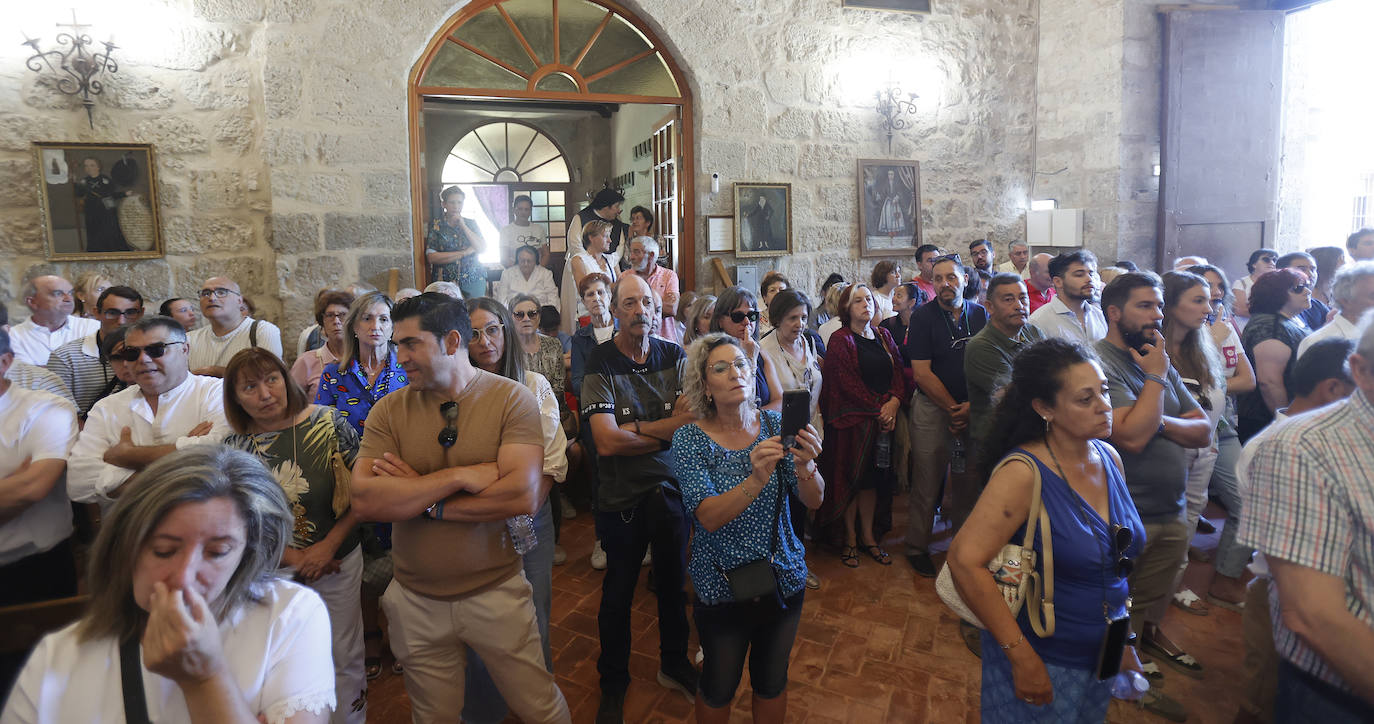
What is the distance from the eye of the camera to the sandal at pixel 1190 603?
3.95 metres

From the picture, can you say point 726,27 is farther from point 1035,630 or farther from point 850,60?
point 1035,630

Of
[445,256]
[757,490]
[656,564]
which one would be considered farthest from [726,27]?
[757,490]

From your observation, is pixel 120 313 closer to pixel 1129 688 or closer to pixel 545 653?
pixel 545 653

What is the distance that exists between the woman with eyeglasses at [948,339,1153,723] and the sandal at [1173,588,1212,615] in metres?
2.20

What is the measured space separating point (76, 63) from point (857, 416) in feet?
21.1

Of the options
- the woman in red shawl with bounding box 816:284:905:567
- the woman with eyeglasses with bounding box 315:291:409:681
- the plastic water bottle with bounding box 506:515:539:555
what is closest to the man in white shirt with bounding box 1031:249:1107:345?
the woman in red shawl with bounding box 816:284:905:567

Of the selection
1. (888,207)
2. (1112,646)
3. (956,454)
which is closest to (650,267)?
(956,454)

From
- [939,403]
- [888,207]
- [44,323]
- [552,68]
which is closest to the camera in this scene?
[939,403]

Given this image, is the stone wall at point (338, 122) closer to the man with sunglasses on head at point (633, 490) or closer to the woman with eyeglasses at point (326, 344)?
the woman with eyeglasses at point (326, 344)

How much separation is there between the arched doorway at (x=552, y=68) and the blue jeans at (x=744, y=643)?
17.4 feet

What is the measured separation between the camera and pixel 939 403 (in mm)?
4539

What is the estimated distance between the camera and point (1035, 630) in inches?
84.4

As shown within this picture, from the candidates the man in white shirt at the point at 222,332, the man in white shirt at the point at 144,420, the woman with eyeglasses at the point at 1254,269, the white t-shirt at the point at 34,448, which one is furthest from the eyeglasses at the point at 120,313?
the woman with eyeglasses at the point at 1254,269

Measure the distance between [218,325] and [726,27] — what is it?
5245mm
